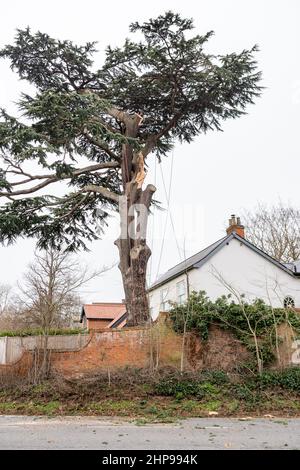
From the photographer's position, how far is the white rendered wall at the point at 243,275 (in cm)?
2327

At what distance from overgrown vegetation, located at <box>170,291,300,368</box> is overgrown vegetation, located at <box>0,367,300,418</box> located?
1.38m

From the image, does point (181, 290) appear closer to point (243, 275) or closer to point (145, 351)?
point (243, 275)

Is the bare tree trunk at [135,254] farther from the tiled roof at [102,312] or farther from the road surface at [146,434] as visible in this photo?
the tiled roof at [102,312]

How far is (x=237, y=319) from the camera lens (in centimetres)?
1455

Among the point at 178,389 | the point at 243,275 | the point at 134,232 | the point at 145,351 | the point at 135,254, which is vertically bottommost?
the point at 178,389

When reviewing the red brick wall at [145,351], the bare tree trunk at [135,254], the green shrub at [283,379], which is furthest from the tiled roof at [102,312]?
the green shrub at [283,379]

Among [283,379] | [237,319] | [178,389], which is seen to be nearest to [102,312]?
[237,319]

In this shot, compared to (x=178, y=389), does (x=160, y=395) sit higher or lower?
lower

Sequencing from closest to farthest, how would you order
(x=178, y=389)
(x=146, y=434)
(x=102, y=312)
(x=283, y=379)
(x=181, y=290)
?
(x=146, y=434) → (x=178, y=389) → (x=283, y=379) → (x=181, y=290) → (x=102, y=312)

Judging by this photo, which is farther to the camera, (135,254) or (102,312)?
(102,312)

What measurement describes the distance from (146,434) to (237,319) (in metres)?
6.67

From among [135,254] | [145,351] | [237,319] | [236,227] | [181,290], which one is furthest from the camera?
[236,227]

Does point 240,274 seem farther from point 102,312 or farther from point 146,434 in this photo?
point 102,312

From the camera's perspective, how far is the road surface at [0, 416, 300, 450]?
25.1 feet
